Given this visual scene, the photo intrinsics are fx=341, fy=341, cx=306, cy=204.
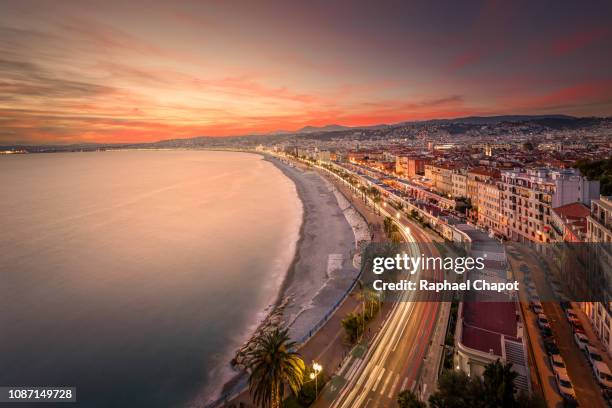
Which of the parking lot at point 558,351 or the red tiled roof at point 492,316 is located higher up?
the red tiled roof at point 492,316

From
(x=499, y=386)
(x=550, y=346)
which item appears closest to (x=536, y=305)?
(x=550, y=346)

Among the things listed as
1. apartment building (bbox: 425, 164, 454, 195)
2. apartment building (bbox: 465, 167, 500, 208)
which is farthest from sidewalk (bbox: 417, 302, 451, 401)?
apartment building (bbox: 425, 164, 454, 195)

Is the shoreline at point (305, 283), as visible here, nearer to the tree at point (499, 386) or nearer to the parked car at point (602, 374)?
the tree at point (499, 386)

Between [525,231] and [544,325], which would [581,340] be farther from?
[525,231]

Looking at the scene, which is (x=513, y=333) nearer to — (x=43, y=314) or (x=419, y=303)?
(x=419, y=303)

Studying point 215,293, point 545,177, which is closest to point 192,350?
point 215,293

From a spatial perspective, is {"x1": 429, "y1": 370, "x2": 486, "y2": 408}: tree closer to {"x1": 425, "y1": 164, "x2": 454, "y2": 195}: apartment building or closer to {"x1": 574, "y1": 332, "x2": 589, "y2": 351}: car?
{"x1": 574, "y1": 332, "x2": 589, "y2": 351}: car

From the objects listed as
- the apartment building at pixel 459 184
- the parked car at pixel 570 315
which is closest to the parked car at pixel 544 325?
the parked car at pixel 570 315
